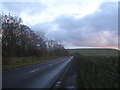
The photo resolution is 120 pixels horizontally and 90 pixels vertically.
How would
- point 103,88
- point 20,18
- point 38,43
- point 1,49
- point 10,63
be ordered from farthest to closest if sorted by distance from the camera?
point 38,43 < point 20,18 < point 1,49 < point 10,63 < point 103,88

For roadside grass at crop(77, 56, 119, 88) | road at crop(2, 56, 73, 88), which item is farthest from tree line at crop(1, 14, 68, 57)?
roadside grass at crop(77, 56, 119, 88)

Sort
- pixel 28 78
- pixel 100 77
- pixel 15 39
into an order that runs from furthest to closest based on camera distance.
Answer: pixel 15 39 < pixel 28 78 < pixel 100 77

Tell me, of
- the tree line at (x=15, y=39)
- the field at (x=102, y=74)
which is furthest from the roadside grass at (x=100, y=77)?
the tree line at (x=15, y=39)

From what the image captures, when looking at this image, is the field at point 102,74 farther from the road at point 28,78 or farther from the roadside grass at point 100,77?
the road at point 28,78

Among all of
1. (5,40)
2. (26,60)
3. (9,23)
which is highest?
(9,23)

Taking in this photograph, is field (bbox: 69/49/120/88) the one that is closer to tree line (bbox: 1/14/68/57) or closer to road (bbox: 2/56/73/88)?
road (bbox: 2/56/73/88)

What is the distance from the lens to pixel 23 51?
61.3 meters

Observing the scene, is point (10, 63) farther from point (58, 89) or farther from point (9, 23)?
point (58, 89)

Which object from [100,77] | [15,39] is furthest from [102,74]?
[15,39]

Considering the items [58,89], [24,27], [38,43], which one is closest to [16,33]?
[24,27]

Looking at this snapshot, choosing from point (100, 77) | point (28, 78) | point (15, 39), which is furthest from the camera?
point (15, 39)

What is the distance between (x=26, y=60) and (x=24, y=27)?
1284 centimetres

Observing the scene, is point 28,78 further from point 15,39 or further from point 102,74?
point 15,39

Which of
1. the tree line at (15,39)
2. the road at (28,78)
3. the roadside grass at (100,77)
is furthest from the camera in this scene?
the tree line at (15,39)
